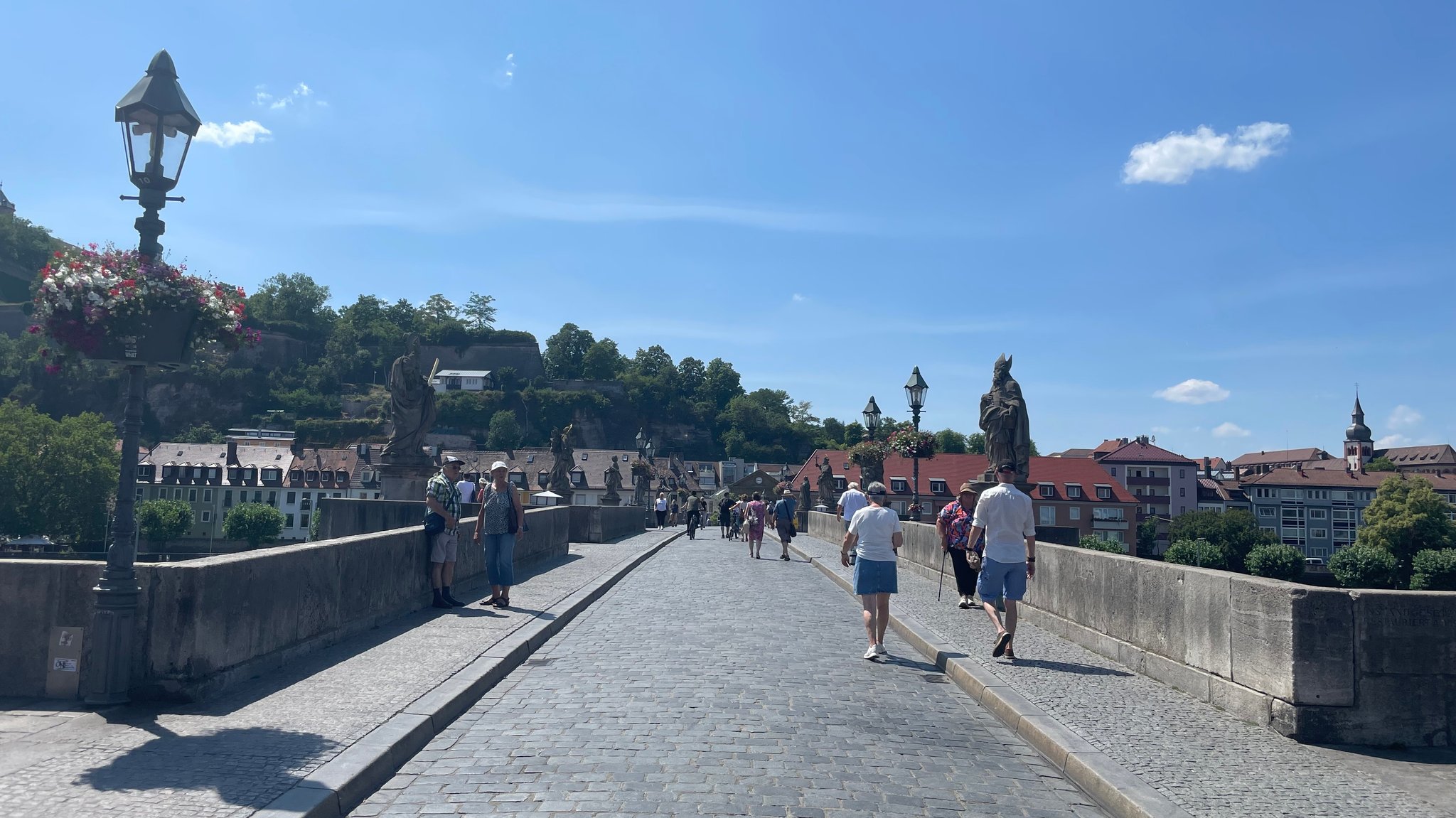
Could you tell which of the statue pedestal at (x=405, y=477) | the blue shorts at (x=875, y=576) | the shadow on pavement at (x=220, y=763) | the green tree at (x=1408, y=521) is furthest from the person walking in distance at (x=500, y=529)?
the green tree at (x=1408, y=521)

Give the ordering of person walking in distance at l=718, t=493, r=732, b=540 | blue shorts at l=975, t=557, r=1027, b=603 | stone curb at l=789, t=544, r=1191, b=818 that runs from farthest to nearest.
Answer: person walking in distance at l=718, t=493, r=732, b=540 → blue shorts at l=975, t=557, r=1027, b=603 → stone curb at l=789, t=544, r=1191, b=818

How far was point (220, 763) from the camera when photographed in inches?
201

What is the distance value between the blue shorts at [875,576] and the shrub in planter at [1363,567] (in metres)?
38.2

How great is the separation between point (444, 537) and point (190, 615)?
16.0 feet

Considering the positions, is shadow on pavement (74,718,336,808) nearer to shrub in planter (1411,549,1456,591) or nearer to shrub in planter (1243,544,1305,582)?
shrub in planter (1243,544,1305,582)

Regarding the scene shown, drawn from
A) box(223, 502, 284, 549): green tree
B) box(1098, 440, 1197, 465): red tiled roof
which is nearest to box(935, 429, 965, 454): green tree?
box(1098, 440, 1197, 465): red tiled roof

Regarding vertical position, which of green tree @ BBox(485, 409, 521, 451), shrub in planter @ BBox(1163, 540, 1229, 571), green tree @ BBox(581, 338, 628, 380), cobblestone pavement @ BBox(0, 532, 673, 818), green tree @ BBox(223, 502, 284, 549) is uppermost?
green tree @ BBox(581, 338, 628, 380)

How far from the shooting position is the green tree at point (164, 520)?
238 ft

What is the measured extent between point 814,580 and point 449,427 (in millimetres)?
125249

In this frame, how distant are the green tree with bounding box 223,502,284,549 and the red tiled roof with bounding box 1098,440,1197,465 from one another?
8332cm

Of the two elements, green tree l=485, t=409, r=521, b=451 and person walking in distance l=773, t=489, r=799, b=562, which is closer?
person walking in distance l=773, t=489, r=799, b=562

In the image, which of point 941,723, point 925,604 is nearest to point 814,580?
point 925,604

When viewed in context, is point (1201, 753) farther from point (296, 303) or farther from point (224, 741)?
point (296, 303)

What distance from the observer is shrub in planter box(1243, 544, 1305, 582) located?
32031 millimetres
